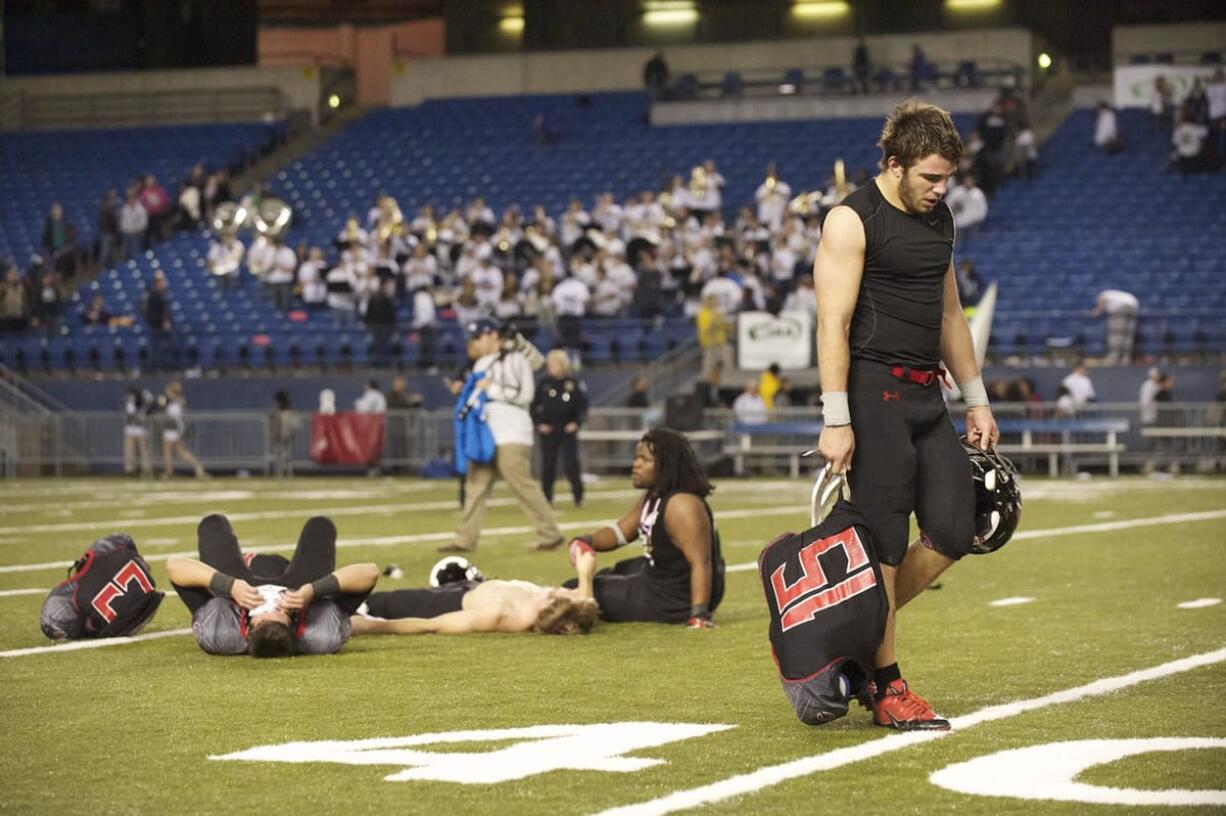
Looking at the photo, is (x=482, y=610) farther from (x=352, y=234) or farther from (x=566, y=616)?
(x=352, y=234)

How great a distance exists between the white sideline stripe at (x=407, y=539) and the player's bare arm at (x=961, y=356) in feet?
24.2

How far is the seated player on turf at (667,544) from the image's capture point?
33.5ft

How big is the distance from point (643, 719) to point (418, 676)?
1587 mm

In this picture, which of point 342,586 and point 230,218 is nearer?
point 342,586

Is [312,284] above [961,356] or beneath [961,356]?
above

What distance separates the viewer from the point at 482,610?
33.2 feet

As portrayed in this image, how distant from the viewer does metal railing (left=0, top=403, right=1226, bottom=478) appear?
27.7 m

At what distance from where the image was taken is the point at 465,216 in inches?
1459

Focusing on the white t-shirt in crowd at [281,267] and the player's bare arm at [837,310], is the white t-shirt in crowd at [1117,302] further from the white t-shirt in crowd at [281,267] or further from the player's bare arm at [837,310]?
the player's bare arm at [837,310]

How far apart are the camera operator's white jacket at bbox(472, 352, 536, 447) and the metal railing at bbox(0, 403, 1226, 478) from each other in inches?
481

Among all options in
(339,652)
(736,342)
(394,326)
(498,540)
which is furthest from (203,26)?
(339,652)

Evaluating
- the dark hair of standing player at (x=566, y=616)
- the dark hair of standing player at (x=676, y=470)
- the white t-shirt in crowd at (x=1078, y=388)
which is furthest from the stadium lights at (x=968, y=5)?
the dark hair of standing player at (x=566, y=616)

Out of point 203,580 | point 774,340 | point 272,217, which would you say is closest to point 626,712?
point 203,580

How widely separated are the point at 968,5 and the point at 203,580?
120 feet
